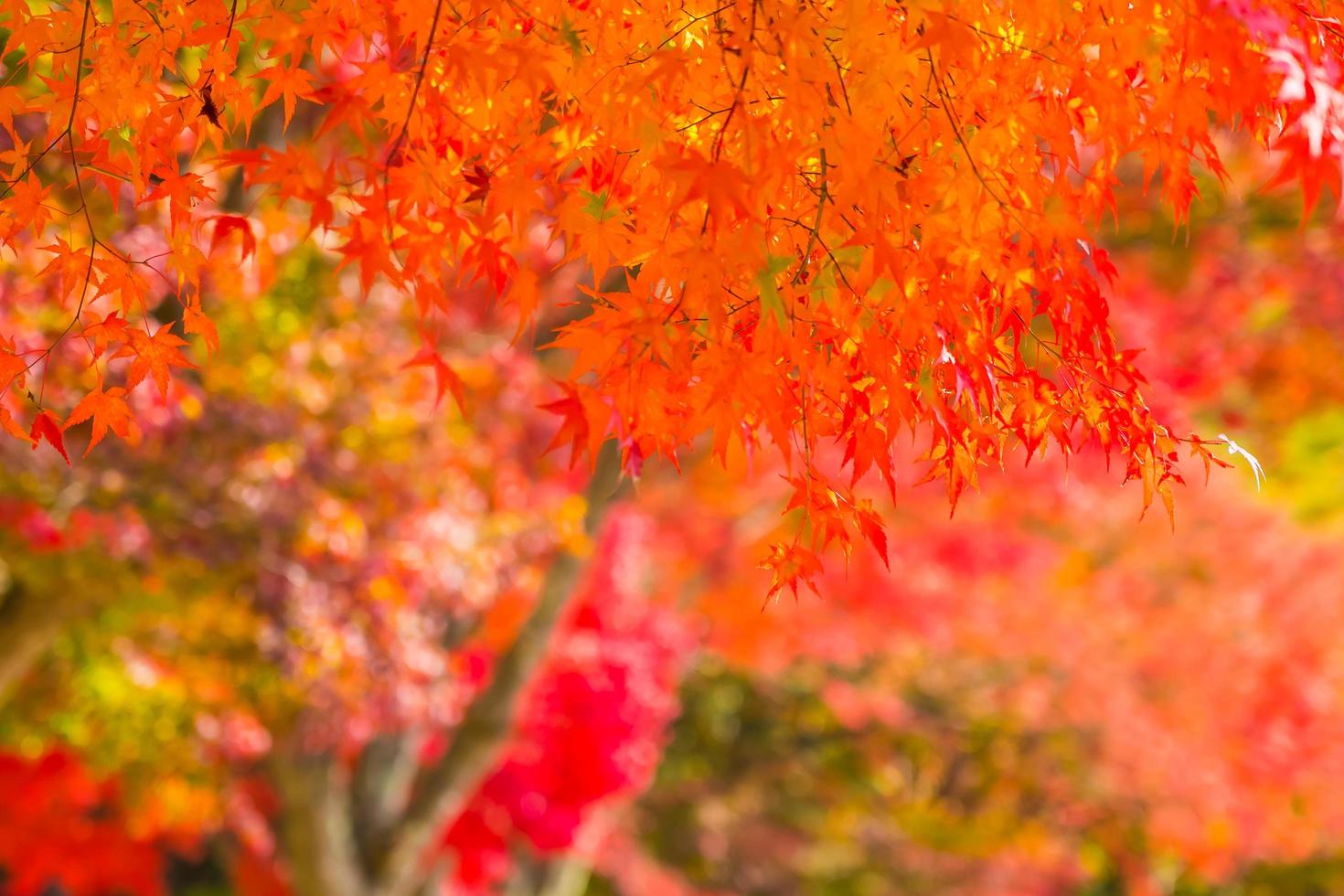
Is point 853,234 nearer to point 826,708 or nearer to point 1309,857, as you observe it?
point 826,708

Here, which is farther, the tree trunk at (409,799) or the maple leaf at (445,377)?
the tree trunk at (409,799)

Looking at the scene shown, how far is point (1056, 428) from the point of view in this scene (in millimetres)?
2789

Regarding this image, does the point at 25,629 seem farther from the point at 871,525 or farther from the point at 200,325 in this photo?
the point at 871,525

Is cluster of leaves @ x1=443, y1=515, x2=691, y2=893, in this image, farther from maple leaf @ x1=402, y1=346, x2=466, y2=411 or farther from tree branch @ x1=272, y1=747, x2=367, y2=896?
maple leaf @ x1=402, y1=346, x2=466, y2=411

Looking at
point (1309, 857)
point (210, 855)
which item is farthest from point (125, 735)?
point (1309, 857)

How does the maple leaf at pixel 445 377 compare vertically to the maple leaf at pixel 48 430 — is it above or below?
above

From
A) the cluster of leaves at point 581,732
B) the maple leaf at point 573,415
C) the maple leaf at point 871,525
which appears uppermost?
the maple leaf at point 573,415

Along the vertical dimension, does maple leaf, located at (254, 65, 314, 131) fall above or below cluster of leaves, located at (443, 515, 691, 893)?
above

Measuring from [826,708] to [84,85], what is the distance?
42.7ft

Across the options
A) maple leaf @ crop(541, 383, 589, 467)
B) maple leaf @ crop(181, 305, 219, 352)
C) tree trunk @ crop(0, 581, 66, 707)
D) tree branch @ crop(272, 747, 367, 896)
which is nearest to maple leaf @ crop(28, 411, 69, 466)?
maple leaf @ crop(181, 305, 219, 352)

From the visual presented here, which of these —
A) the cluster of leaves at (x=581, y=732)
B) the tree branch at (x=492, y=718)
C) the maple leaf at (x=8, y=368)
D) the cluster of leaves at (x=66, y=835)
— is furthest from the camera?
the cluster of leaves at (x=66, y=835)

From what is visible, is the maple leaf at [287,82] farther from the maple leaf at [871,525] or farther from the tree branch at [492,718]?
the tree branch at [492,718]

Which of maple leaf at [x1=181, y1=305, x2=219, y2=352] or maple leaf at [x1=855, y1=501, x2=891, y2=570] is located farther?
maple leaf at [x1=181, y1=305, x2=219, y2=352]

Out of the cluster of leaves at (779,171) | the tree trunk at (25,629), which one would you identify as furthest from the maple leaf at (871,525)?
the tree trunk at (25,629)
